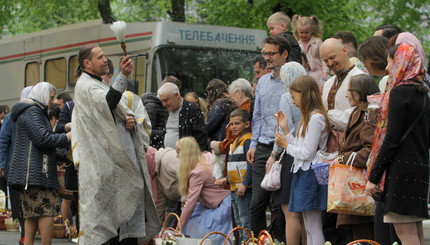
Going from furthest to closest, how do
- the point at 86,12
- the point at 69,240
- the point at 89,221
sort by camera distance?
the point at 86,12 < the point at 69,240 < the point at 89,221

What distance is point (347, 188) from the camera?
7832 mm

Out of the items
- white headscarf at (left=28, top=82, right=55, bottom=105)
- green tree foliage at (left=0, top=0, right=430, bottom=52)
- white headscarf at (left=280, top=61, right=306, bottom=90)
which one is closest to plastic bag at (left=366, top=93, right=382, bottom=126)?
white headscarf at (left=280, top=61, right=306, bottom=90)

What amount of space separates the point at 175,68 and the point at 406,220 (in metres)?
11.4

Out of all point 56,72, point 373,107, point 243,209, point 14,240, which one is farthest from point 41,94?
point 56,72

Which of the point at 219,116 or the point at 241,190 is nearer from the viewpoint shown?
the point at 241,190

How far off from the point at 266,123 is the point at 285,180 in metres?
1.06

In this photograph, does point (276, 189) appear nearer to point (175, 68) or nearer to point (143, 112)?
point (143, 112)

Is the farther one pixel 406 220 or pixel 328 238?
pixel 328 238

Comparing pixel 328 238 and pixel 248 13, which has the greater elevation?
pixel 248 13

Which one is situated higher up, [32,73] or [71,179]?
[32,73]

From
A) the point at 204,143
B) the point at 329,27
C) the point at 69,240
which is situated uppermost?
the point at 329,27

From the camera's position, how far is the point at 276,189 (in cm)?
935

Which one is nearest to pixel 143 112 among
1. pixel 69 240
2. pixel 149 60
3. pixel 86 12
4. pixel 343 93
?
pixel 343 93

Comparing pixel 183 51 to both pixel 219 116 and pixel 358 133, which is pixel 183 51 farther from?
pixel 358 133
